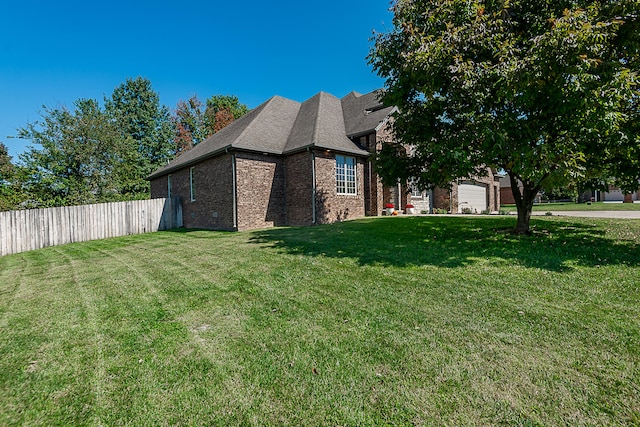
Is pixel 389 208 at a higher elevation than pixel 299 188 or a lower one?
lower

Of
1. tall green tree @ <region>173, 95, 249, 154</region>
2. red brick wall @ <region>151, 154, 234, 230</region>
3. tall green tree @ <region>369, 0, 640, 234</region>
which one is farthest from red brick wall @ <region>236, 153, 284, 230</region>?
tall green tree @ <region>173, 95, 249, 154</region>

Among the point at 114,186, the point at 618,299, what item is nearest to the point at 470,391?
the point at 618,299

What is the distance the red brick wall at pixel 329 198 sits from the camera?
536 inches

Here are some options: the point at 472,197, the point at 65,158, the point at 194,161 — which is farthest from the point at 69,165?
the point at 472,197

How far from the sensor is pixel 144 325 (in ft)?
11.2

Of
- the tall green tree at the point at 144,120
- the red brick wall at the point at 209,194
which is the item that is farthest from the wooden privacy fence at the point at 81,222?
the tall green tree at the point at 144,120

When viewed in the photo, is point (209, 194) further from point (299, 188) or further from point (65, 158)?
point (65, 158)

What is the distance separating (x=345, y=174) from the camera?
15094 mm

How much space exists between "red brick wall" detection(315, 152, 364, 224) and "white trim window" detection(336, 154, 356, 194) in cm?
29

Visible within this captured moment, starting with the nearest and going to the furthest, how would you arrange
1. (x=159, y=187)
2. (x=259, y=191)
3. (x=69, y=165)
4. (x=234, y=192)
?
(x=234, y=192) < (x=259, y=191) < (x=159, y=187) < (x=69, y=165)

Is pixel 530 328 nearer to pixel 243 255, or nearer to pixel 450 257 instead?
pixel 450 257

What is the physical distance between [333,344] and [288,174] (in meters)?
12.3

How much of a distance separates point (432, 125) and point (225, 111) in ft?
108

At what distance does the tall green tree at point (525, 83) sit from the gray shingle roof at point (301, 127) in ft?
21.9
